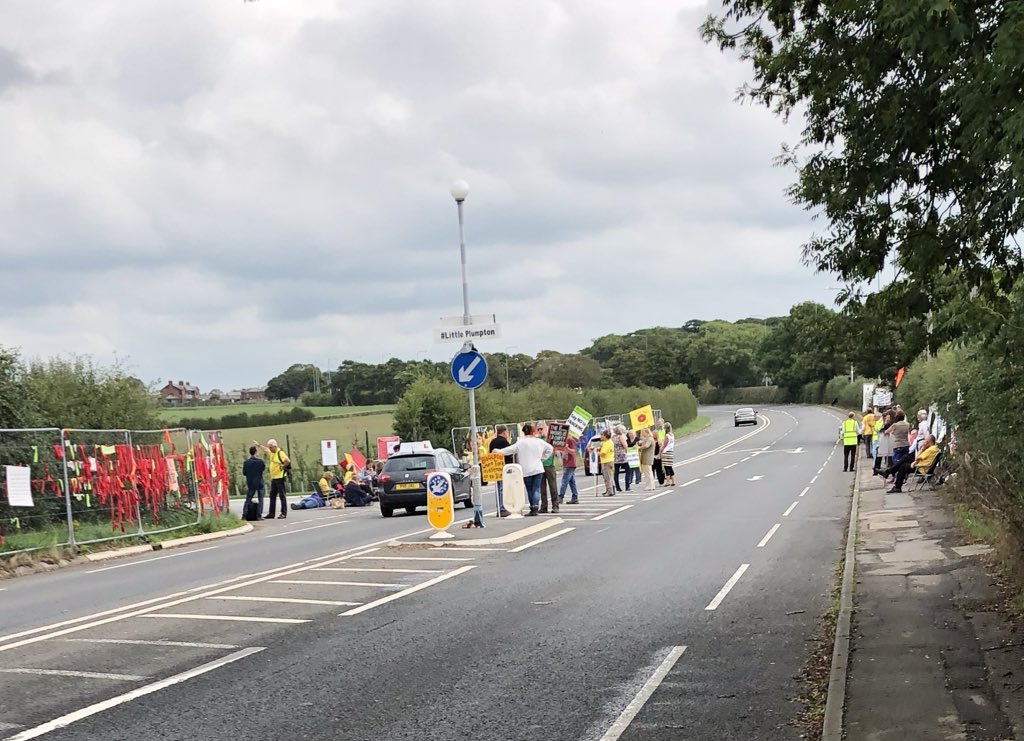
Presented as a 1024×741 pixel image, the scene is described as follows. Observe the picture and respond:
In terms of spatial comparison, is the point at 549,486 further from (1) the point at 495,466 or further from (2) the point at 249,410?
(2) the point at 249,410

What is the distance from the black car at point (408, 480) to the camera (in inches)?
963

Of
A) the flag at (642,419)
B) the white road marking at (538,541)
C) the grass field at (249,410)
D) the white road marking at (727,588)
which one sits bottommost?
the white road marking at (727,588)

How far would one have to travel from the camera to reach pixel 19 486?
16.8 metres

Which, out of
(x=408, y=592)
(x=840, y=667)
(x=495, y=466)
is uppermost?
(x=495, y=466)

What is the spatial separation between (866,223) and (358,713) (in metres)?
5.58

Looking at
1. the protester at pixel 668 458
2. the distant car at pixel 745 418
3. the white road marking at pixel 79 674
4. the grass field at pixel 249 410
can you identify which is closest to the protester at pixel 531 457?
the protester at pixel 668 458

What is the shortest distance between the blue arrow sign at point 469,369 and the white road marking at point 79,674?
1035 centimetres

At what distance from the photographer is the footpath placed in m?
6.11

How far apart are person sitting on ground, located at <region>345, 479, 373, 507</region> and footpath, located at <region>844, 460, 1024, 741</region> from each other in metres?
19.5

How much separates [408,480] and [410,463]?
2.01 ft

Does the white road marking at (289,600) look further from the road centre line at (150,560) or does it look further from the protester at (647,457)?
the protester at (647,457)

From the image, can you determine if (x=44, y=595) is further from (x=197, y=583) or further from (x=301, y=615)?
(x=301, y=615)

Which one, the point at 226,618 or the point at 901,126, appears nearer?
the point at 901,126

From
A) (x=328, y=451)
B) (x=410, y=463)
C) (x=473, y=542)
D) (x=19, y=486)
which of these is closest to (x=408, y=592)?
(x=473, y=542)
